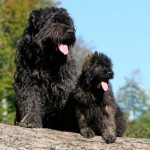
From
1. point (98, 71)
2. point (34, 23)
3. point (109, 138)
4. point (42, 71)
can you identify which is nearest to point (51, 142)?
point (109, 138)

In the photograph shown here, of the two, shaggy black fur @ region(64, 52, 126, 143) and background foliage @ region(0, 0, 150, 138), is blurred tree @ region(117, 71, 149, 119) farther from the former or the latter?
shaggy black fur @ region(64, 52, 126, 143)

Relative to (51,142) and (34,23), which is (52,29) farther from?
(51,142)

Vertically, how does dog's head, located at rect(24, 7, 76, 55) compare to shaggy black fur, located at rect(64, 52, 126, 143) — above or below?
above

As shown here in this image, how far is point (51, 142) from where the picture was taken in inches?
379

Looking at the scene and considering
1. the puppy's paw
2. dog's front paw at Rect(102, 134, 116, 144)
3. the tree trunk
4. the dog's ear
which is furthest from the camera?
the dog's ear

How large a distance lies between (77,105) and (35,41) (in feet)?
4.23

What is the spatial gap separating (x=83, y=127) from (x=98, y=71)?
863mm

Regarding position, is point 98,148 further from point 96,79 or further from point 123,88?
point 123,88

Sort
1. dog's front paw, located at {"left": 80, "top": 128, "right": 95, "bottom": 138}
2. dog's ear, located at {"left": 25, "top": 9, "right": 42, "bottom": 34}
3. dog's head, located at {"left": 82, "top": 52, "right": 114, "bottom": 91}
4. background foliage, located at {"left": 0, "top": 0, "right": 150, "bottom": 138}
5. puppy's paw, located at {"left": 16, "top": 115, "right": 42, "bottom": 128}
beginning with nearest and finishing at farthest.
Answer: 1. dog's front paw, located at {"left": 80, "top": 128, "right": 95, "bottom": 138}
2. dog's head, located at {"left": 82, "top": 52, "right": 114, "bottom": 91}
3. puppy's paw, located at {"left": 16, "top": 115, "right": 42, "bottom": 128}
4. dog's ear, located at {"left": 25, "top": 9, "right": 42, "bottom": 34}
5. background foliage, located at {"left": 0, "top": 0, "right": 150, "bottom": 138}

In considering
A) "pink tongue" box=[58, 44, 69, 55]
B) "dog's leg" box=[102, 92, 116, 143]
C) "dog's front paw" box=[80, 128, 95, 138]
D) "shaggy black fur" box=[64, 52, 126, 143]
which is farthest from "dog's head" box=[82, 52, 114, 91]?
"dog's front paw" box=[80, 128, 95, 138]

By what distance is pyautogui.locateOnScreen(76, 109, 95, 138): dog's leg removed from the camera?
9.91m

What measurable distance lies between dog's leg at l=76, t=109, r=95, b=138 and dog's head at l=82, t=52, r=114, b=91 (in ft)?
1.56

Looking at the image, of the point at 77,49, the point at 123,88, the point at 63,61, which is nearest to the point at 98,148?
the point at 63,61

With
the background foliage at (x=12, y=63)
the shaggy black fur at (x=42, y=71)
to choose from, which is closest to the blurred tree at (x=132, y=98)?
the background foliage at (x=12, y=63)
